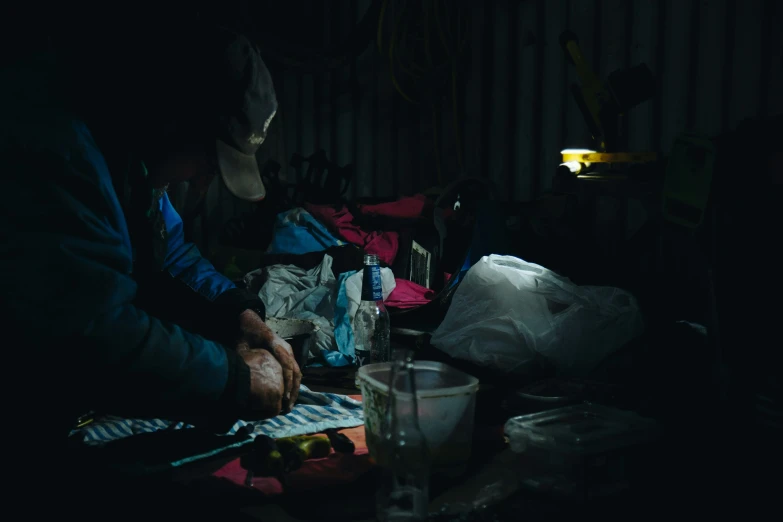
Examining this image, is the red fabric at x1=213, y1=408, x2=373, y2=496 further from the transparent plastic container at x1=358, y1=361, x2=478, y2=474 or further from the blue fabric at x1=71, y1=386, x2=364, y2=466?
the blue fabric at x1=71, y1=386, x2=364, y2=466

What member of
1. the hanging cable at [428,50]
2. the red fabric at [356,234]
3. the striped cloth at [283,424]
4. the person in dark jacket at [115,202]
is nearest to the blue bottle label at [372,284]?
the striped cloth at [283,424]

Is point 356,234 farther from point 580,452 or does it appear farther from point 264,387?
point 580,452

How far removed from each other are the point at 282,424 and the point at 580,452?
2.77 ft

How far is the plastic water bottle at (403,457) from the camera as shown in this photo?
132 centimetres

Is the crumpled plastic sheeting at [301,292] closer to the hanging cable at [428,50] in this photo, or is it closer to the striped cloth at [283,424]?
the striped cloth at [283,424]

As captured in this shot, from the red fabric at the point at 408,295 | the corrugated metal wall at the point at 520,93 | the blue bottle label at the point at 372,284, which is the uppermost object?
the corrugated metal wall at the point at 520,93

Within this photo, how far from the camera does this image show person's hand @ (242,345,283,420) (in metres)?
1.57

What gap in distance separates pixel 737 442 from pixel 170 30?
1.63 metres

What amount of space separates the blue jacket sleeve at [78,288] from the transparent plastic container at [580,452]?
0.69 m

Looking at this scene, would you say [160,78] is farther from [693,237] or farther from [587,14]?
[587,14]

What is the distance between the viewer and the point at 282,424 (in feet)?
6.21

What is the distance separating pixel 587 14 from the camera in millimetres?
3984

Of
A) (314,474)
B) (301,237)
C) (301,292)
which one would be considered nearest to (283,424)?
(314,474)

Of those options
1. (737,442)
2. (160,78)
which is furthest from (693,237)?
(160,78)
